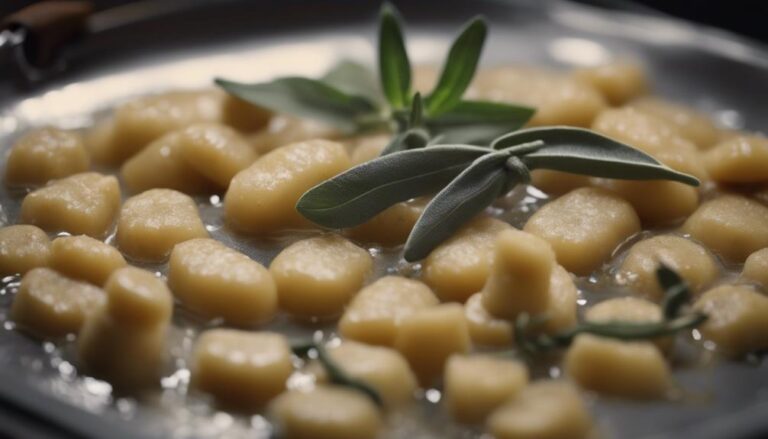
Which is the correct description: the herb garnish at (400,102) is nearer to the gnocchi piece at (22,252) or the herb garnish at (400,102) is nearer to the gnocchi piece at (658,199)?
the gnocchi piece at (658,199)

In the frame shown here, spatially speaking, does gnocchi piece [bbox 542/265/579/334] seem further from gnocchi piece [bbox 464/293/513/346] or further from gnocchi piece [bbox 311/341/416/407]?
gnocchi piece [bbox 311/341/416/407]

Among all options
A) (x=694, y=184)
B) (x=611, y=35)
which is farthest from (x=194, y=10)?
(x=694, y=184)

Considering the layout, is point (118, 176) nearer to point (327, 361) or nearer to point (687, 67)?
point (327, 361)

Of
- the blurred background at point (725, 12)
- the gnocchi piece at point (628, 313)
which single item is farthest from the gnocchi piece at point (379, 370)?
the blurred background at point (725, 12)

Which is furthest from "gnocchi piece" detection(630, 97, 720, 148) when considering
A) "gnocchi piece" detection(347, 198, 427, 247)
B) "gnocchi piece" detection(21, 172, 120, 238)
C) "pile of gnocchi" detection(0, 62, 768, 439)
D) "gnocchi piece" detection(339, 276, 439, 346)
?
"gnocchi piece" detection(21, 172, 120, 238)

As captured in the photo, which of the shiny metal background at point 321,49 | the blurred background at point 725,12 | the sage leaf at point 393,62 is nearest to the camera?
the sage leaf at point 393,62
